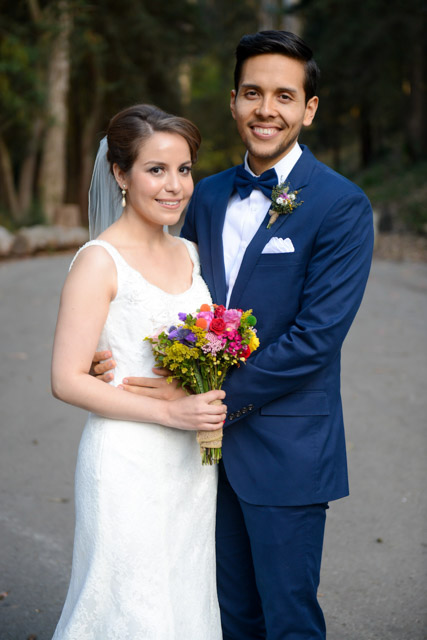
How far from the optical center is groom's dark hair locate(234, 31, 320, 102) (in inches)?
107

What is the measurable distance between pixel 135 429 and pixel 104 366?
10.6 inches

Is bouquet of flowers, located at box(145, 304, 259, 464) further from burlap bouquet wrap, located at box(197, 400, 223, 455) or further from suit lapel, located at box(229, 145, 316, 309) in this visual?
suit lapel, located at box(229, 145, 316, 309)

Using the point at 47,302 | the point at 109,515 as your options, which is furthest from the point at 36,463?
the point at 47,302

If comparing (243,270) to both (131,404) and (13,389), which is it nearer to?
(131,404)

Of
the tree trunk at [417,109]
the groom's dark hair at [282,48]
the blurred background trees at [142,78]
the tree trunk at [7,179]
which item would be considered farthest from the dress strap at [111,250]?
the tree trunk at [417,109]

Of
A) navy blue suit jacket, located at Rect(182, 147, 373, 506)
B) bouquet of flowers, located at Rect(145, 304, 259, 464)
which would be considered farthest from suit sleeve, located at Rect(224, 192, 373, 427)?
bouquet of flowers, located at Rect(145, 304, 259, 464)

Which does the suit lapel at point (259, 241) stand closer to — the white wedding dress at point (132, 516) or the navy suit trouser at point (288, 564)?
the white wedding dress at point (132, 516)

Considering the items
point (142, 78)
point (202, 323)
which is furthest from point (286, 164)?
point (142, 78)

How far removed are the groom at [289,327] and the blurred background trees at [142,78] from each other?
580 inches

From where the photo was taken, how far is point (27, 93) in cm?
1748

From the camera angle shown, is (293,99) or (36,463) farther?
(36,463)

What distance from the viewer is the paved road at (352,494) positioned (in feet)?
12.5

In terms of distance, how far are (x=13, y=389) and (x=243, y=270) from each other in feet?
16.9

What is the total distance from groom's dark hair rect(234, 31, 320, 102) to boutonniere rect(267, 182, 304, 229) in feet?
1.40
